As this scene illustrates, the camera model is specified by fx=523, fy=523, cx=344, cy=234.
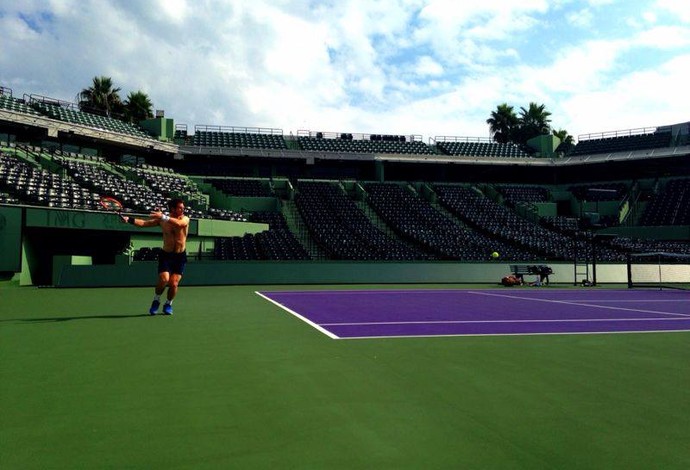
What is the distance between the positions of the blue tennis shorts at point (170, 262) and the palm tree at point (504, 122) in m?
69.7

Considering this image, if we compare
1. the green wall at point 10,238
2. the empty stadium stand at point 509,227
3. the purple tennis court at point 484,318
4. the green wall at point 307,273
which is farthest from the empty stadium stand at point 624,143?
the green wall at point 10,238

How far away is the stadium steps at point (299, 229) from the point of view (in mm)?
34825

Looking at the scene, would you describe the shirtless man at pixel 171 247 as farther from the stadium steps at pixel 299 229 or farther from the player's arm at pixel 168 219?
the stadium steps at pixel 299 229

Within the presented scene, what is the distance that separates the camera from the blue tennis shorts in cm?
1091

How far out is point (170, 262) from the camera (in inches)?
432

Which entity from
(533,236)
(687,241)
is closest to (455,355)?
(533,236)

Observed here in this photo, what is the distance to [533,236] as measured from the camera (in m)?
39.6

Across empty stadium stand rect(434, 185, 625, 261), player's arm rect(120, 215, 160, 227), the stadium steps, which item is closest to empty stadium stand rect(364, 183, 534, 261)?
empty stadium stand rect(434, 185, 625, 261)

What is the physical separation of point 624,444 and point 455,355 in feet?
10.3

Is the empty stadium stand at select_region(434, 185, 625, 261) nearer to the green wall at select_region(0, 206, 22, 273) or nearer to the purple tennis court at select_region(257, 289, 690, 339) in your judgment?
the purple tennis court at select_region(257, 289, 690, 339)

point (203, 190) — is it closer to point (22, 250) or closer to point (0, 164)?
point (0, 164)

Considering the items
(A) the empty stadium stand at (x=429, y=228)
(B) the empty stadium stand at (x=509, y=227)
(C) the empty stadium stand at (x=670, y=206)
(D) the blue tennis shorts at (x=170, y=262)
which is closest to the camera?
(D) the blue tennis shorts at (x=170, y=262)

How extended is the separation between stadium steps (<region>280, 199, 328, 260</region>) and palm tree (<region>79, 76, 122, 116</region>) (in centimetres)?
2349

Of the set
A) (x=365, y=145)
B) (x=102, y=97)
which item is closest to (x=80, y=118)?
(x=102, y=97)
